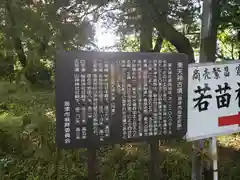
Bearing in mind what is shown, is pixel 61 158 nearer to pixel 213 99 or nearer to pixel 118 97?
pixel 118 97

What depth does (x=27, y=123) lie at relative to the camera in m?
3.84

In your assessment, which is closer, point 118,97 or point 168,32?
point 118,97

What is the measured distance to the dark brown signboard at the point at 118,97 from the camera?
1.92 m

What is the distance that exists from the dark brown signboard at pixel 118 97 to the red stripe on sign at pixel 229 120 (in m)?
0.47

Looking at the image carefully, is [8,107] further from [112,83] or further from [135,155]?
[112,83]

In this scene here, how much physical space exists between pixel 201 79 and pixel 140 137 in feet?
2.56

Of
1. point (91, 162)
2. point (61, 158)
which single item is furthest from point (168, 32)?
point (61, 158)

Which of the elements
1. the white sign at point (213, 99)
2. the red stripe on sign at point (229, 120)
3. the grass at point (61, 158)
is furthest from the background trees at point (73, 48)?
the red stripe on sign at point (229, 120)

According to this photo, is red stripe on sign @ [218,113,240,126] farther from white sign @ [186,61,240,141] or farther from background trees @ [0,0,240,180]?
background trees @ [0,0,240,180]

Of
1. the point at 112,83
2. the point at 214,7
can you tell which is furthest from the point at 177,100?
the point at 214,7

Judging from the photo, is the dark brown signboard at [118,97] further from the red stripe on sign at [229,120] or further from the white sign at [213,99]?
the red stripe on sign at [229,120]

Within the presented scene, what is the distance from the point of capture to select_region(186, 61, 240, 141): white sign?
2391 millimetres

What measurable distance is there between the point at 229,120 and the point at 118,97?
1.24m

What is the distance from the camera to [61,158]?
145 inches
